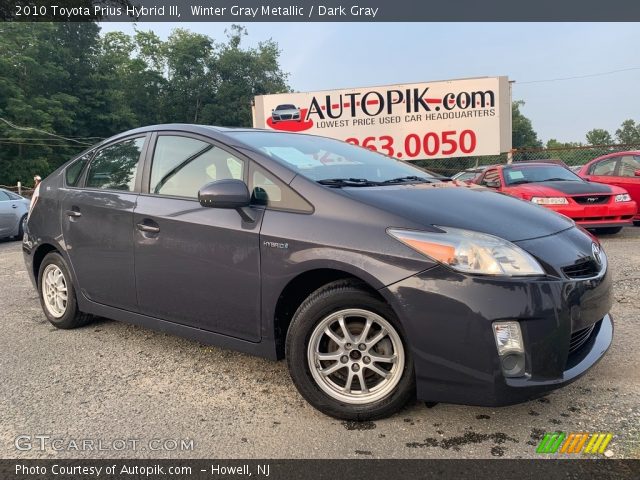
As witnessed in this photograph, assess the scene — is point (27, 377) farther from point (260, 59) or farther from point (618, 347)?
point (260, 59)

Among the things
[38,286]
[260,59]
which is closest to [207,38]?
[260,59]

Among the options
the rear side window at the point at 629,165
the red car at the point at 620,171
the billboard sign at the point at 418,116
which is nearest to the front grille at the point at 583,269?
the red car at the point at 620,171

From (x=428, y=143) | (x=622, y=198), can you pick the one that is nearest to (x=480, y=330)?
(x=622, y=198)

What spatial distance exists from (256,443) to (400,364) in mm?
766

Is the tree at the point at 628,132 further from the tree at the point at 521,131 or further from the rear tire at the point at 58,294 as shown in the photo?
the rear tire at the point at 58,294

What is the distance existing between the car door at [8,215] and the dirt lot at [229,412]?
8494mm

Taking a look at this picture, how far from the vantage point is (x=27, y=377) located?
3.16 m

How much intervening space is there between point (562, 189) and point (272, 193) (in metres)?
6.45

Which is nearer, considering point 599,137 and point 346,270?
point 346,270

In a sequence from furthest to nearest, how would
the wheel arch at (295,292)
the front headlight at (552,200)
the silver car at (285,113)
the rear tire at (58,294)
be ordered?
the silver car at (285,113)
the front headlight at (552,200)
the rear tire at (58,294)
the wheel arch at (295,292)

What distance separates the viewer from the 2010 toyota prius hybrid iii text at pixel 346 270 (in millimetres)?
2197

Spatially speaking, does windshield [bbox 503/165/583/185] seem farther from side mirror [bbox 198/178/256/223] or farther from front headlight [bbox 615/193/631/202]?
side mirror [bbox 198/178/256/223]

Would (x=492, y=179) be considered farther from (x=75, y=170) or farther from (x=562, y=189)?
(x=75, y=170)

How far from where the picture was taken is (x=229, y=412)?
266 cm
